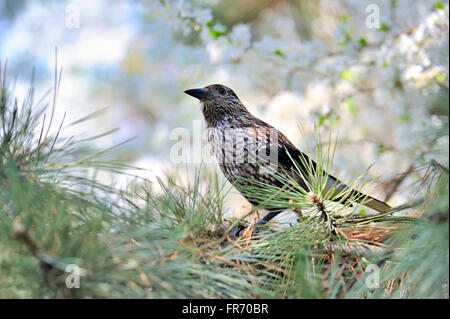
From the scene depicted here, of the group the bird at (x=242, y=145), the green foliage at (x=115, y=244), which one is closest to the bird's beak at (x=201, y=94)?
the bird at (x=242, y=145)

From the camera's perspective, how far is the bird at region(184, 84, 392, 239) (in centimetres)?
292

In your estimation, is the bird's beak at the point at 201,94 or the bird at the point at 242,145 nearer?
the bird at the point at 242,145

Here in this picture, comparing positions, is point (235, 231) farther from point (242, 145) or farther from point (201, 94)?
point (201, 94)

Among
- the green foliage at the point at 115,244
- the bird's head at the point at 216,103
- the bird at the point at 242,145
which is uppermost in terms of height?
the bird's head at the point at 216,103

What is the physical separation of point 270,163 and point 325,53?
7.86ft

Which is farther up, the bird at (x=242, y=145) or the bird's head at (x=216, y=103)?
the bird's head at (x=216, y=103)

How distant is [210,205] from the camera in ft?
6.52

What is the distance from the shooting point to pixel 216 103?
349 cm

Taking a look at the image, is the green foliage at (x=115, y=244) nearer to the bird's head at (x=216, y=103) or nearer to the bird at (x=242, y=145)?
the bird at (x=242, y=145)

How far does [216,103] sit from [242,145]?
0.58m

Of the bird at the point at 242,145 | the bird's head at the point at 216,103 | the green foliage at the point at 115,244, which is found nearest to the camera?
the green foliage at the point at 115,244

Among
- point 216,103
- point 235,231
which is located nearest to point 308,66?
point 216,103

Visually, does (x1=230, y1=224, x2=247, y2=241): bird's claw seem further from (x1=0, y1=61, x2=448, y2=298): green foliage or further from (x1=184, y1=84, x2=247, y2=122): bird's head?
(x1=184, y1=84, x2=247, y2=122): bird's head

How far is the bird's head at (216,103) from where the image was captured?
3443 millimetres
